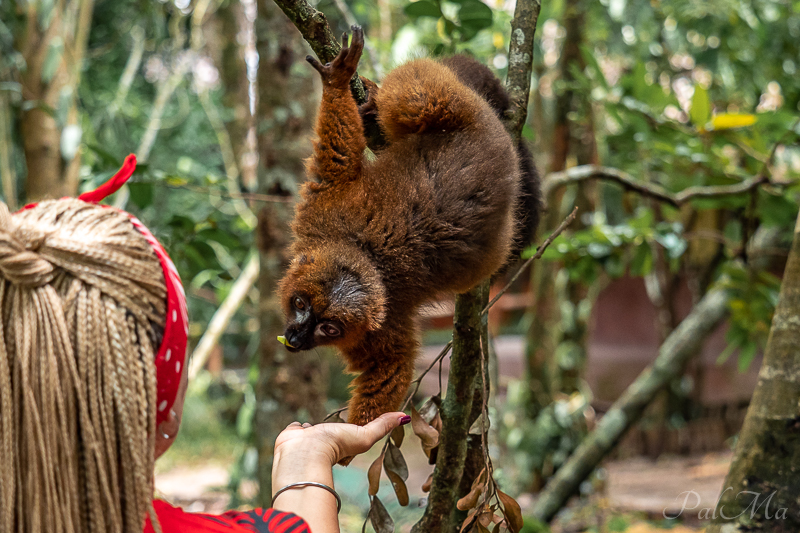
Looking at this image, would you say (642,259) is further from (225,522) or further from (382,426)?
(225,522)

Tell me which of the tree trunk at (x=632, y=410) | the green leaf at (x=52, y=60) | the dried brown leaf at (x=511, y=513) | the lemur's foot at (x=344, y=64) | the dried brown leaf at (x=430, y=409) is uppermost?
the green leaf at (x=52, y=60)

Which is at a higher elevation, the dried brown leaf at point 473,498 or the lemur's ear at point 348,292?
the lemur's ear at point 348,292

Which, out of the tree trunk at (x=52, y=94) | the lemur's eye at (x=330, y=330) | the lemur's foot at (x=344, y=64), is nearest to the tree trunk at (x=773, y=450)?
the lemur's eye at (x=330, y=330)

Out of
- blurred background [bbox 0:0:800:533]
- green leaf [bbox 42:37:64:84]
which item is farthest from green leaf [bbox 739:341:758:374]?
green leaf [bbox 42:37:64:84]

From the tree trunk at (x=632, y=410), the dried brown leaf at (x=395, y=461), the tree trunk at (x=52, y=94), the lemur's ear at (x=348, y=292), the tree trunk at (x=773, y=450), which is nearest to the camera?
the dried brown leaf at (x=395, y=461)

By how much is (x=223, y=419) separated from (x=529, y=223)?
959cm

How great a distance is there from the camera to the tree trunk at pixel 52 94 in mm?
4609

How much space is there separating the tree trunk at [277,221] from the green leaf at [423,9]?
1160mm

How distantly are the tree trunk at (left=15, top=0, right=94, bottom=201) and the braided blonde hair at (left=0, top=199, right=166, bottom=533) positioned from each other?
12.1ft

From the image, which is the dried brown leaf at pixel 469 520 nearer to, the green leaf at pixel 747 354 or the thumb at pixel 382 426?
the thumb at pixel 382 426

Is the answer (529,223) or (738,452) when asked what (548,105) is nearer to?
(529,223)

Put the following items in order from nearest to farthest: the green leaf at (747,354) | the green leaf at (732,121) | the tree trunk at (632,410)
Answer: the green leaf at (732,121) < the green leaf at (747,354) < the tree trunk at (632,410)

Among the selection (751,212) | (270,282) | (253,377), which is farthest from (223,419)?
(751,212)

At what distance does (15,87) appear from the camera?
4.44 metres
